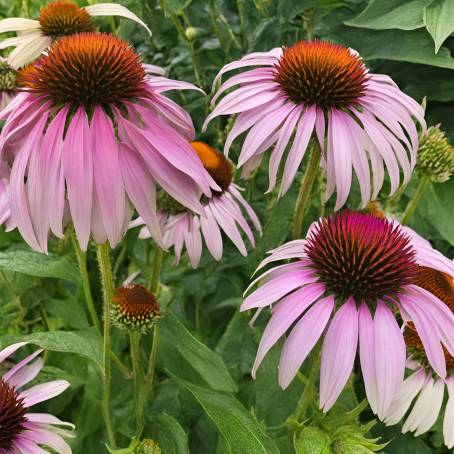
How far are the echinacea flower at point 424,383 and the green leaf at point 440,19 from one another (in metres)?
0.42

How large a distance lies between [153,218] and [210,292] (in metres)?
0.60

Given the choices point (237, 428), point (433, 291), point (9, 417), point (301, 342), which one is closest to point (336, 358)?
point (301, 342)

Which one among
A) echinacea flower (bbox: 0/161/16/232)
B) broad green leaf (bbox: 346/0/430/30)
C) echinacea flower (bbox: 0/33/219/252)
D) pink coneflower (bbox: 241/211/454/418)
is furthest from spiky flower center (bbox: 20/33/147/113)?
broad green leaf (bbox: 346/0/430/30)

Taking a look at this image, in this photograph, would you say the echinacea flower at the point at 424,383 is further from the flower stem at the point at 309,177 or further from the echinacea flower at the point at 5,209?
the echinacea flower at the point at 5,209

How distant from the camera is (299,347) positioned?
551 mm

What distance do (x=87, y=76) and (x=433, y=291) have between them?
1.54 ft

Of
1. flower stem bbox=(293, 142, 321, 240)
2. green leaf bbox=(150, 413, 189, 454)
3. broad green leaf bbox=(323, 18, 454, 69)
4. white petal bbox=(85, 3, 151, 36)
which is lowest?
green leaf bbox=(150, 413, 189, 454)

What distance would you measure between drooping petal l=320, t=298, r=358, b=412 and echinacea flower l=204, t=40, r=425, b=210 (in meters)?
0.15

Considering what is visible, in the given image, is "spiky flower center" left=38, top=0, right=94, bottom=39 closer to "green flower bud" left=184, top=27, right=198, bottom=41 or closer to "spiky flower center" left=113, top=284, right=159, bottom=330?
"green flower bud" left=184, top=27, right=198, bottom=41

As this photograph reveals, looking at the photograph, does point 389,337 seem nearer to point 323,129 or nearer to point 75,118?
point 323,129

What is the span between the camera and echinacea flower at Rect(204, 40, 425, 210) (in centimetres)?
66

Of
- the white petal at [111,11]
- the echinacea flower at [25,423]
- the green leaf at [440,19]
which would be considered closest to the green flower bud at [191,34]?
the white petal at [111,11]

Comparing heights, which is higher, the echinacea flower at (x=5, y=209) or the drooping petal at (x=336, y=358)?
the echinacea flower at (x=5, y=209)

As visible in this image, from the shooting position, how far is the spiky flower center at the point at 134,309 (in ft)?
2.30
